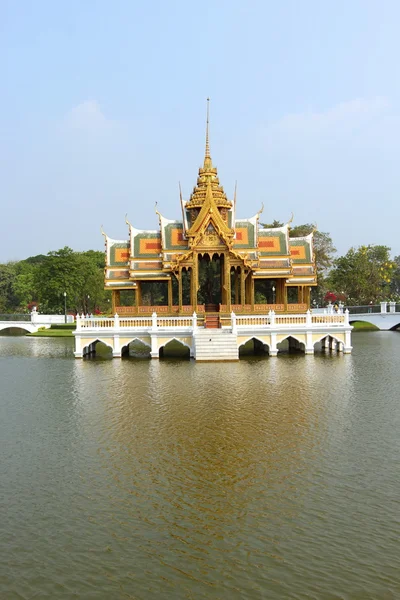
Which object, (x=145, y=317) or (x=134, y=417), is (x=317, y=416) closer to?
(x=134, y=417)

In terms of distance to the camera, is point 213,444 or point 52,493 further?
point 213,444

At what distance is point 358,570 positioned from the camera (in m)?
6.34

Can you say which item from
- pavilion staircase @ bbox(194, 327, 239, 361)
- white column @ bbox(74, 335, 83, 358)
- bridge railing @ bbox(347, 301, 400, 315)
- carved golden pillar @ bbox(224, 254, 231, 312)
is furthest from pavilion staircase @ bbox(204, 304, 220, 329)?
bridge railing @ bbox(347, 301, 400, 315)

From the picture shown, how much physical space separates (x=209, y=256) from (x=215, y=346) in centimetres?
660

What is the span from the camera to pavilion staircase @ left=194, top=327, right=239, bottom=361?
24312mm

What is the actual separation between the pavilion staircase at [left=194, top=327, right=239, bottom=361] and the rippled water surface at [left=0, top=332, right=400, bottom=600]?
757 centimetres

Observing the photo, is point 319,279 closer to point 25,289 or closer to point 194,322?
point 194,322

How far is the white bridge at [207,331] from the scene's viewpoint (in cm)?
2567

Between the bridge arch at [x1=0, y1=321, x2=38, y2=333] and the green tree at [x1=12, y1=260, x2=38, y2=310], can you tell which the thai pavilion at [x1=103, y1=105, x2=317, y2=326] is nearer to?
the bridge arch at [x1=0, y1=321, x2=38, y2=333]

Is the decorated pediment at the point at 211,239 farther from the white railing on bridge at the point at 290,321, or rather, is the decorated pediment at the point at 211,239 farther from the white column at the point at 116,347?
the white column at the point at 116,347

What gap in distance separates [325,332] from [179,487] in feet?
62.3

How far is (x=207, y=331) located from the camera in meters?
25.9

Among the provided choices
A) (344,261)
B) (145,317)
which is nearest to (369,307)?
(344,261)

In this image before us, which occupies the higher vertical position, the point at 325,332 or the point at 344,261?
the point at 344,261
